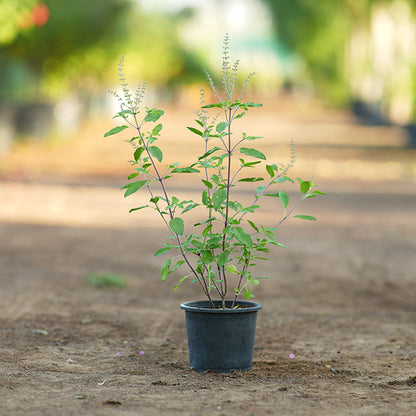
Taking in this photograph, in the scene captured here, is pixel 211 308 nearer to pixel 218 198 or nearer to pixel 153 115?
pixel 218 198

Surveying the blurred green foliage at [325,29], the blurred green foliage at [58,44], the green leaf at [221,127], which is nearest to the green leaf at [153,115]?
the green leaf at [221,127]

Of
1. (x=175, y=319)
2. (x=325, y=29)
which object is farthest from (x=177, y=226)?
(x=325, y=29)

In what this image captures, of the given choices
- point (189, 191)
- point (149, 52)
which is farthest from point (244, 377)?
point (149, 52)

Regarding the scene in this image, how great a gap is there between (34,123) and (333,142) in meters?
11.1

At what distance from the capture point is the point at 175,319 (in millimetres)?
6047

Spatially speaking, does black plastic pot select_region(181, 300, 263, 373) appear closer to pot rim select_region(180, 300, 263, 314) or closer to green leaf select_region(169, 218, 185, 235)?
pot rim select_region(180, 300, 263, 314)

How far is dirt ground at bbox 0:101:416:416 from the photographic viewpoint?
3.90 m

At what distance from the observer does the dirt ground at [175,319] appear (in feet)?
12.8

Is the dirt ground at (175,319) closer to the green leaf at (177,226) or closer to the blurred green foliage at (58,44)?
the green leaf at (177,226)

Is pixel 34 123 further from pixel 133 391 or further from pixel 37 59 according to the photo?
pixel 133 391

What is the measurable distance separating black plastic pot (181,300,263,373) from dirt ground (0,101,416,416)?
0.08m

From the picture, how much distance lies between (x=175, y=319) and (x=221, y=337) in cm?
170

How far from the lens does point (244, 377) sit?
4352 mm

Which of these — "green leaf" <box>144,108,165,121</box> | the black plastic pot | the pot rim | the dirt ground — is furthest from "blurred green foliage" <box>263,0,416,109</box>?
the black plastic pot
